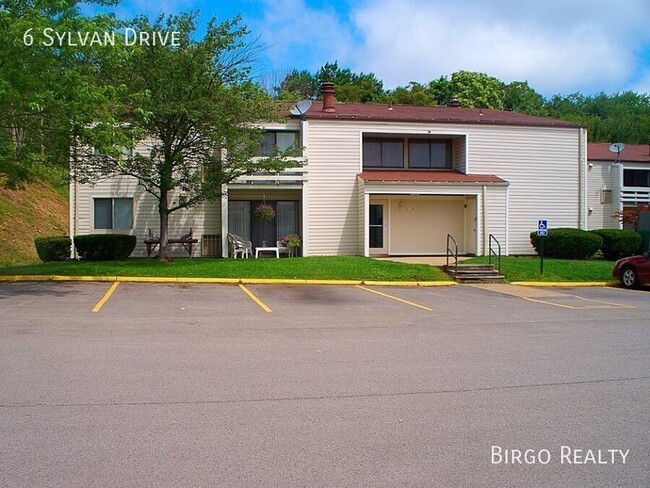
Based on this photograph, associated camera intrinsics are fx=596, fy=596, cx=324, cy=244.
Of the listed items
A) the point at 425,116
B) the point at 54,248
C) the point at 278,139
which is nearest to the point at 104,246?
the point at 54,248

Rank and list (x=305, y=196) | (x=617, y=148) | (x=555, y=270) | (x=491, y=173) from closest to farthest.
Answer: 1. (x=555, y=270)
2. (x=305, y=196)
3. (x=491, y=173)
4. (x=617, y=148)

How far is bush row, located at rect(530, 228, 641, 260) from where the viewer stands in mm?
22984

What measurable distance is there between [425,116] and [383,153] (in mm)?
2350

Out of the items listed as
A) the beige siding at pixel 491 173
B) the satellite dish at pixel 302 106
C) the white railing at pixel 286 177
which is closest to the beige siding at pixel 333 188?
the beige siding at pixel 491 173

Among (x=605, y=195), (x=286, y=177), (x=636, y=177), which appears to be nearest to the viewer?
(x=286, y=177)

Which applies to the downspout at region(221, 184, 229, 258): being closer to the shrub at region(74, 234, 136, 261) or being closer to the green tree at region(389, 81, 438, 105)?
the shrub at region(74, 234, 136, 261)

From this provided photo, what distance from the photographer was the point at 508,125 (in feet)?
82.6

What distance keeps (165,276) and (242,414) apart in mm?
12505

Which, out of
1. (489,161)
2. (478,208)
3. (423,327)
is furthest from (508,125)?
(423,327)

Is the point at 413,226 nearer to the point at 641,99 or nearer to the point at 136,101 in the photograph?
the point at 136,101

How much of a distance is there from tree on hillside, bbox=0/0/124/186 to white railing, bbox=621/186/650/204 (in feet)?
82.2

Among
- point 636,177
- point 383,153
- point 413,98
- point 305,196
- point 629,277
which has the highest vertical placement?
point 413,98

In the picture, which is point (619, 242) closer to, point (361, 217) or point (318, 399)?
point (361, 217)

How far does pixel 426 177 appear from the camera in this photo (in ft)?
77.8
